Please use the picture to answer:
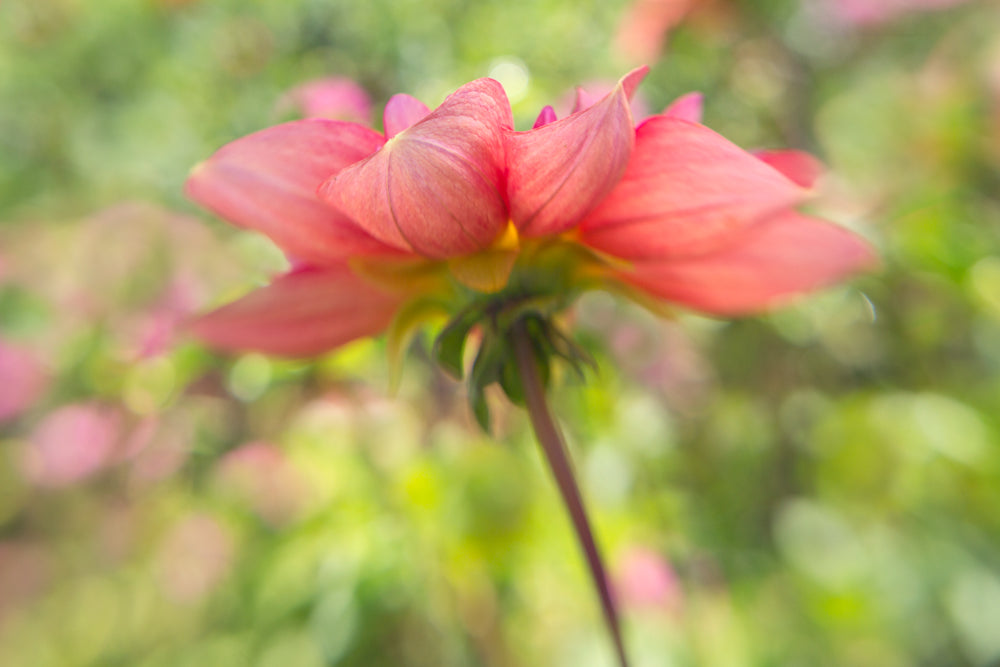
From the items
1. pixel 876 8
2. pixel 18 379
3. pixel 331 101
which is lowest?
pixel 331 101

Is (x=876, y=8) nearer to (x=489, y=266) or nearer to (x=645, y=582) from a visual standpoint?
(x=645, y=582)

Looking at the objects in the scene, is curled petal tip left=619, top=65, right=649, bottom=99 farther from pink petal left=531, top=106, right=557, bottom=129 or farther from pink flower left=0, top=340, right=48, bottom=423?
pink flower left=0, top=340, right=48, bottom=423

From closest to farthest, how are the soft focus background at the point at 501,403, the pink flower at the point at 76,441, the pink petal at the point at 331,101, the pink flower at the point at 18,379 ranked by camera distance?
1. the pink petal at the point at 331,101
2. the soft focus background at the point at 501,403
3. the pink flower at the point at 76,441
4. the pink flower at the point at 18,379

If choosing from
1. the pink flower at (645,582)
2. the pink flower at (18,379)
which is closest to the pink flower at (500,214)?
the pink flower at (645,582)

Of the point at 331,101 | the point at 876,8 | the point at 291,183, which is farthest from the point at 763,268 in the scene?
the point at 876,8

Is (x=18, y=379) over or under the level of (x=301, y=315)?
over

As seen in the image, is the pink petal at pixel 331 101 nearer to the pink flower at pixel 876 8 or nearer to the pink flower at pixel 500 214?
the pink flower at pixel 500 214

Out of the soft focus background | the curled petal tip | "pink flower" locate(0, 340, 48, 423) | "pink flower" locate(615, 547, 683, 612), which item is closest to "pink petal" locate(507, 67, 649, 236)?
the curled petal tip
